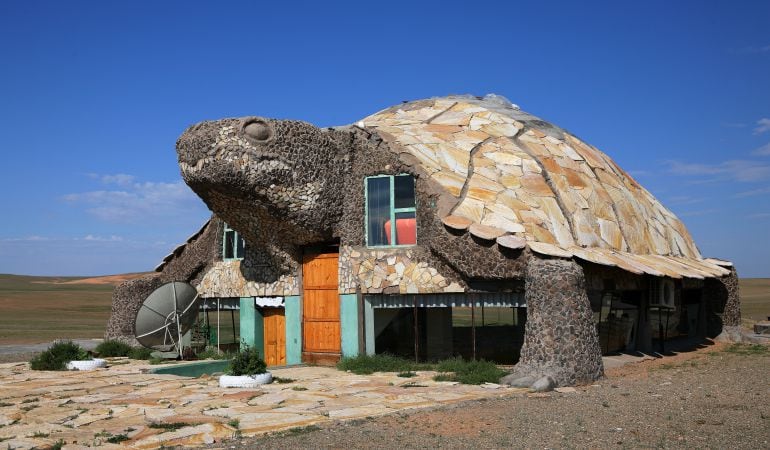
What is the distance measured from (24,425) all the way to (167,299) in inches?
392

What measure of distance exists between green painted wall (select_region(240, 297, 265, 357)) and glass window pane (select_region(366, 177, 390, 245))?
4.57 meters

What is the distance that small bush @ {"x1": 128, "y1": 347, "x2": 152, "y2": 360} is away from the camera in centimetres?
2183

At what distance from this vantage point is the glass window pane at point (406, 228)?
59.8 feet

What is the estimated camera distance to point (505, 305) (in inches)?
656

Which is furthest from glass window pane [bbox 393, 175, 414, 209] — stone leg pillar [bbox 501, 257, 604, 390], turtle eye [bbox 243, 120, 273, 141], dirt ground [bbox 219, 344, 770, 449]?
dirt ground [bbox 219, 344, 770, 449]

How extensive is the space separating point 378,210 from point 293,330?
416 centimetres

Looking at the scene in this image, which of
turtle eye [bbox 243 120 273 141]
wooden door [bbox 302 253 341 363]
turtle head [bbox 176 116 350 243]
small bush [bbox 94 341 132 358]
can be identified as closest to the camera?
turtle head [bbox 176 116 350 243]

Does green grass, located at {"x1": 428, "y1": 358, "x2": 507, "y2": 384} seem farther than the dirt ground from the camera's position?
Yes

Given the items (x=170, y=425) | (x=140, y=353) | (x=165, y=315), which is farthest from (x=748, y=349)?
(x=140, y=353)

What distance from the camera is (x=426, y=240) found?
58.3 ft

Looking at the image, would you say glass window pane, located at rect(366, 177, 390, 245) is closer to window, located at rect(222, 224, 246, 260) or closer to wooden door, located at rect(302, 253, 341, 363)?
wooden door, located at rect(302, 253, 341, 363)

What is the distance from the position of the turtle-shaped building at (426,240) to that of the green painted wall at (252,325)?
0.05 metres

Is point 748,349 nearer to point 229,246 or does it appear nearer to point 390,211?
point 390,211

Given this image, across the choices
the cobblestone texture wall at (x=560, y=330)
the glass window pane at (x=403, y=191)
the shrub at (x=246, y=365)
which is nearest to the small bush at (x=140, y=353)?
the shrub at (x=246, y=365)
